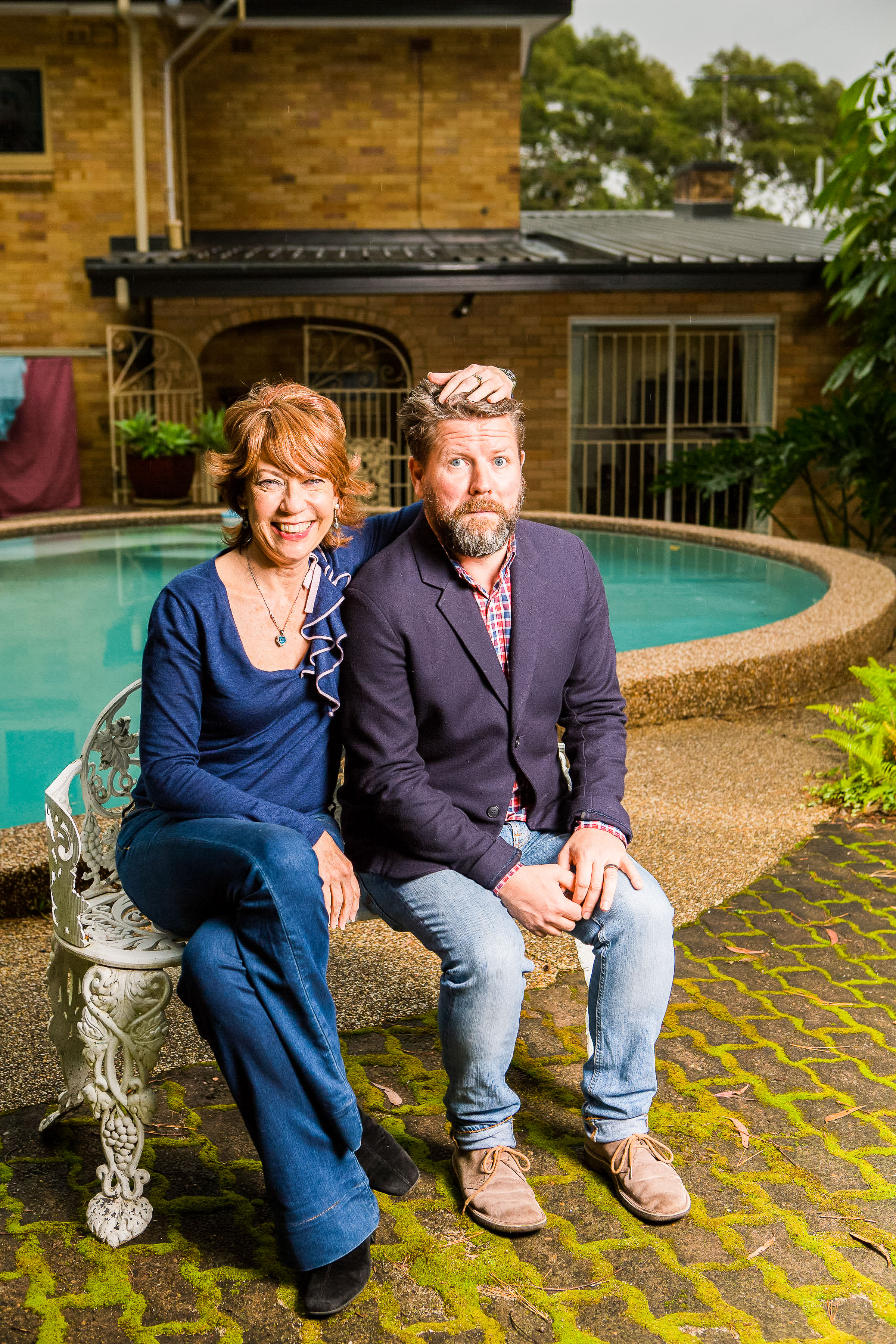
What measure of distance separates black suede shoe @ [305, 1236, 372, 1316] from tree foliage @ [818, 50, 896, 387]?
18.5 ft

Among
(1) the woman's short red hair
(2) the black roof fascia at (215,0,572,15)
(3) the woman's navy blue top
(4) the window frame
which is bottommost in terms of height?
(3) the woman's navy blue top

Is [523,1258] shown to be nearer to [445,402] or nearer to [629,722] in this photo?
[445,402]

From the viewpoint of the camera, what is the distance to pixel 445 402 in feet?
7.42

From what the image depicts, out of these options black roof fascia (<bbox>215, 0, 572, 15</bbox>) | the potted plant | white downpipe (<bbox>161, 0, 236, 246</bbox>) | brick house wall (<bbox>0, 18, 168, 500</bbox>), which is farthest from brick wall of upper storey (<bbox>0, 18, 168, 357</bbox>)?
the potted plant

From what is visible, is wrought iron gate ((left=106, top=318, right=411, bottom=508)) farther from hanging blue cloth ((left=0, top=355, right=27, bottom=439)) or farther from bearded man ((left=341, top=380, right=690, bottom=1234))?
bearded man ((left=341, top=380, right=690, bottom=1234))

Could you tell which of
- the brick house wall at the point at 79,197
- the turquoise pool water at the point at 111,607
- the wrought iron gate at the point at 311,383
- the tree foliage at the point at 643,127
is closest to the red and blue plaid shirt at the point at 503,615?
the turquoise pool water at the point at 111,607

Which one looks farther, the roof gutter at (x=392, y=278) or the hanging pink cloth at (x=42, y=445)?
the hanging pink cloth at (x=42, y=445)

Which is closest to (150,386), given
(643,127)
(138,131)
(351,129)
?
(138,131)

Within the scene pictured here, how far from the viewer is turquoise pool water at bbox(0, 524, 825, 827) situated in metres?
5.06

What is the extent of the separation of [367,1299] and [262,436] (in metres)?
1.43

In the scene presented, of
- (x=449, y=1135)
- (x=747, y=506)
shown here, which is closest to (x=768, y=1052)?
(x=449, y=1135)

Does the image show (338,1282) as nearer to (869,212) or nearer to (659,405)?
(869,212)

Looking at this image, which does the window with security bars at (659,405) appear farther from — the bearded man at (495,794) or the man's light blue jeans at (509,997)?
the man's light blue jeans at (509,997)

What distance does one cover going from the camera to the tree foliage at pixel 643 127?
98.1 ft
